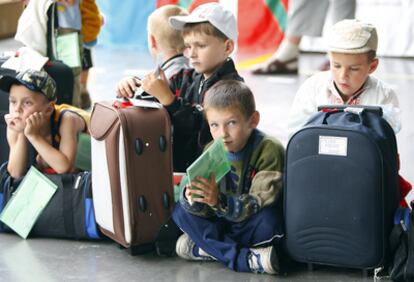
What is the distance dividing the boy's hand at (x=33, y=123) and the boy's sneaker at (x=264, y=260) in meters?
1.07

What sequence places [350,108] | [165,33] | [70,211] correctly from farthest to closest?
[165,33]
[70,211]
[350,108]

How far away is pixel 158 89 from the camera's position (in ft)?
12.3

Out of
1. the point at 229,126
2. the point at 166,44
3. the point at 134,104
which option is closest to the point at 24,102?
the point at 134,104

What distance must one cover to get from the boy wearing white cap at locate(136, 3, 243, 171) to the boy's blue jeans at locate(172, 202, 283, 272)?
40 centimetres

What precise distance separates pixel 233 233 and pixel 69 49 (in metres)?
1.94

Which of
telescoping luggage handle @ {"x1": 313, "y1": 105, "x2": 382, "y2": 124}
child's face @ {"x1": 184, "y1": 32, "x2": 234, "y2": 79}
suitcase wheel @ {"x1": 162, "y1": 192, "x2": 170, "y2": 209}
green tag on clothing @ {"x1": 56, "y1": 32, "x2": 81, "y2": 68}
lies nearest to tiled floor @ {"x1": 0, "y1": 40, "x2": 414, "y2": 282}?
suitcase wheel @ {"x1": 162, "y1": 192, "x2": 170, "y2": 209}

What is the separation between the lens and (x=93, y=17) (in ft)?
18.9

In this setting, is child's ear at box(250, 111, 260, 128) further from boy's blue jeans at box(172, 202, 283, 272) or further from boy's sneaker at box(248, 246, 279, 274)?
boy's sneaker at box(248, 246, 279, 274)

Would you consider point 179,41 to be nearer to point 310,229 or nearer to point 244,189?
point 244,189

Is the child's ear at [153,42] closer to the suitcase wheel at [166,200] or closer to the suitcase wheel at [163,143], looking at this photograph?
the suitcase wheel at [163,143]

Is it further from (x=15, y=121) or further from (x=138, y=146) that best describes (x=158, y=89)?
(x=15, y=121)

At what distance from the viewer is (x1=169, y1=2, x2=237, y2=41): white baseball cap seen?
3.94 metres

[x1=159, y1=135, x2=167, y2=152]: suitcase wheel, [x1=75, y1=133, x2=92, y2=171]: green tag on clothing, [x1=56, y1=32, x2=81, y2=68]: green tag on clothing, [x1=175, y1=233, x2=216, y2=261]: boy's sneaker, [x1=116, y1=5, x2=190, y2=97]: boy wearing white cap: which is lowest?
[x1=175, y1=233, x2=216, y2=261]: boy's sneaker

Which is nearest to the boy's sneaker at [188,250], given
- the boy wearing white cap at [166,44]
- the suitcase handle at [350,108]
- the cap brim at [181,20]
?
the suitcase handle at [350,108]
